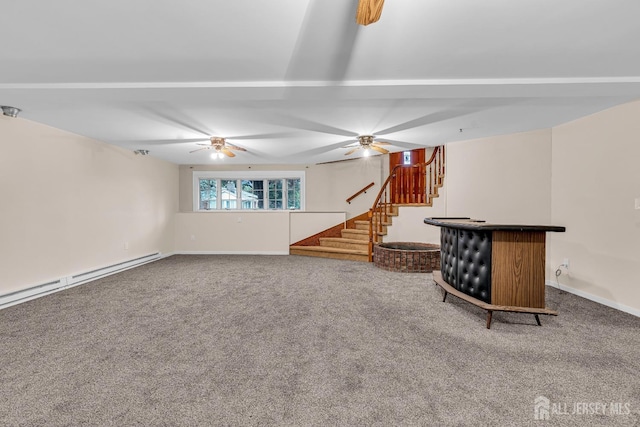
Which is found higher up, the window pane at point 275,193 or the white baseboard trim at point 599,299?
the window pane at point 275,193

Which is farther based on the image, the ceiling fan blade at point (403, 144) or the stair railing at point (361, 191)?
the stair railing at point (361, 191)

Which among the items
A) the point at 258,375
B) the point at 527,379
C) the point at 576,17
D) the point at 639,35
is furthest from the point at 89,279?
the point at 639,35

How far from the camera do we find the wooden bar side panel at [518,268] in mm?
2543

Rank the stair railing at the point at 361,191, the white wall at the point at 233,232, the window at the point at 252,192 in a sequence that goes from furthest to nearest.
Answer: the window at the point at 252,192
the stair railing at the point at 361,191
the white wall at the point at 233,232

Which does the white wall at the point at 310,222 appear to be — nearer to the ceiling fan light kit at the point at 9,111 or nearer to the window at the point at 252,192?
the window at the point at 252,192

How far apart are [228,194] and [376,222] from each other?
4278 millimetres

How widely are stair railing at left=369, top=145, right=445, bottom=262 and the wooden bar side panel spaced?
10.1ft

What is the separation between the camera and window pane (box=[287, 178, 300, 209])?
773 cm

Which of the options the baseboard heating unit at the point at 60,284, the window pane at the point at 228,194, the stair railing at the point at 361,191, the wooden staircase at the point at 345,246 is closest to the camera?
the baseboard heating unit at the point at 60,284

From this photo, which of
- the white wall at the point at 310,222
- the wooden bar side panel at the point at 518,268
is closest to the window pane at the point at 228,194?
the white wall at the point at 310,222

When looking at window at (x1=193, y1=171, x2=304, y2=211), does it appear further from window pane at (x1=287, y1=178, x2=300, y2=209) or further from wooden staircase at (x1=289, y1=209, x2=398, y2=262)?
wooden staircase at (x1=289, y1=209, x2=398, y2=262)

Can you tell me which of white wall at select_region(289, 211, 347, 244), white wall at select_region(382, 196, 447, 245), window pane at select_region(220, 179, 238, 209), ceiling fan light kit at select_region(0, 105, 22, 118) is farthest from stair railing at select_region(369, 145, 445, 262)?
ceiling fan light kit at select_region(0, 105, 22, 118)

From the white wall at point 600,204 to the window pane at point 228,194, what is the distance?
6.96 m

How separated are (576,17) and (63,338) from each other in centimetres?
459
